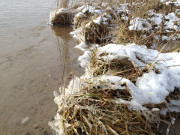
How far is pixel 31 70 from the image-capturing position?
2916 mm

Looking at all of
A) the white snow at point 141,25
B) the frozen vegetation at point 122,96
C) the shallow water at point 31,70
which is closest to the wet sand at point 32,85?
the shallow water at point 31,70

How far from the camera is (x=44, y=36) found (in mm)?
4727

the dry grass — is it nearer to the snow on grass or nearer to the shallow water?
the snow on grass

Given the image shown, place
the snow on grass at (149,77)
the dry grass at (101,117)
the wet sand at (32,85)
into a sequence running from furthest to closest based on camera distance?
the wet sand at (32,85), the snow on grass at (149,77), the dry grass at (101,117)

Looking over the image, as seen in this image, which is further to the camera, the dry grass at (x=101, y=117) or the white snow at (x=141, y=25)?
the white snow at (x=141, y=25)

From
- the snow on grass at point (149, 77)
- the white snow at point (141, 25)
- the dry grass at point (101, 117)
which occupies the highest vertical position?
the white snow at point (141, 25)

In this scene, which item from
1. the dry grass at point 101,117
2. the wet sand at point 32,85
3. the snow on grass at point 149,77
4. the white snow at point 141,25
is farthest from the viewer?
the white snow at point 141,25

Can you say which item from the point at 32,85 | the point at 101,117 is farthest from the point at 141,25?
the point at 101,117

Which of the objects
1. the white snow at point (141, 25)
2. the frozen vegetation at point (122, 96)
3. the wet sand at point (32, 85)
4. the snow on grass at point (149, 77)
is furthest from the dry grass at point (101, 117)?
the white snow at point (141, 25)

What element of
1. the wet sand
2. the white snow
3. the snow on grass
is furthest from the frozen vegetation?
the white snow

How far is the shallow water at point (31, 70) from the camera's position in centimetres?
191

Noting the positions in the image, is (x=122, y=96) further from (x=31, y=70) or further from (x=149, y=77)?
(x=31, y=70)

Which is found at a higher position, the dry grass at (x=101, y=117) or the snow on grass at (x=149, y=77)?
the snow on grass at (x=149, y=77)

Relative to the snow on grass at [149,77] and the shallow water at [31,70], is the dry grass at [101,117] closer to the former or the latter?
the snow on grass at [149,77]
